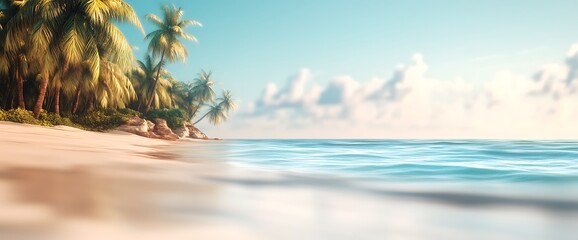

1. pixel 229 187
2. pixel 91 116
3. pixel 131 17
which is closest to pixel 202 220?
pixel 229 187

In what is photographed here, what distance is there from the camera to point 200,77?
124ft

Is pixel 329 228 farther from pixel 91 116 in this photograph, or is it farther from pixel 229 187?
pixel 91 116

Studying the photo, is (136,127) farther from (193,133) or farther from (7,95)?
(193,133)

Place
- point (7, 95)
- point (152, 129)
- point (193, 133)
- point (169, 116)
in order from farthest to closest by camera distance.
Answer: point (193, 133) < point (169, 116) < point (152, 129) < point (7, 95)

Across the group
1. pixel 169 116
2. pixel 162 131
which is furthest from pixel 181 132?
pixel 162 131

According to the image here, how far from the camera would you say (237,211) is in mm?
1874

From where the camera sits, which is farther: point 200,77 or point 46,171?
point 200,77

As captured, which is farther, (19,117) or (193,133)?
(193,133)

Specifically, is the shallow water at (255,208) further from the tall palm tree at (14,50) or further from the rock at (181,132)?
the rock at (181,132)

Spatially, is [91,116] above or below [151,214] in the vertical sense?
above

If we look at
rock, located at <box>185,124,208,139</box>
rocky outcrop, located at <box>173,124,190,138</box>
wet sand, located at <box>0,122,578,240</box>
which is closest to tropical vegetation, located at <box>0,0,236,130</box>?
rocky outcrop, located at <box>173,124,190,138</box>

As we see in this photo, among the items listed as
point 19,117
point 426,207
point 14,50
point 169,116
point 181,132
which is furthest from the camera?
point 181,132

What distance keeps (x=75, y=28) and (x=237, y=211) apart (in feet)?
43.1

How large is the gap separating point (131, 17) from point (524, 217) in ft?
48.1
